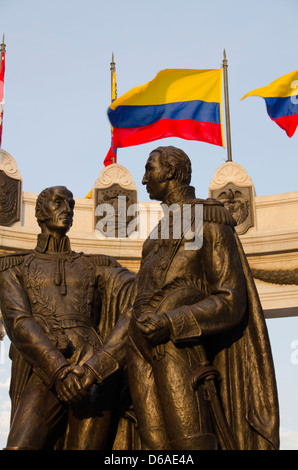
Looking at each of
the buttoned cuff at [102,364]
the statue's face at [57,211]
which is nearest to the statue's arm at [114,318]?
the buttoned cuff at [102,364]

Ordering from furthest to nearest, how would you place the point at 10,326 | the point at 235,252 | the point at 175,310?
the point at 10,326 < the point at 235,252 < the point at 175,310

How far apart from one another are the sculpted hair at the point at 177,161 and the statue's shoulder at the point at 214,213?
0.29m

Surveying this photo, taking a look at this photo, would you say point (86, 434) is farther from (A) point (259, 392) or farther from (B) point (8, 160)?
Answer: (B) point (8, 160)

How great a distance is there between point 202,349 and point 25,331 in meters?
1.25

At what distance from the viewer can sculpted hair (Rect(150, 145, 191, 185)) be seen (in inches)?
210

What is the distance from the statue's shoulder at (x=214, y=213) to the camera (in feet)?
16.5

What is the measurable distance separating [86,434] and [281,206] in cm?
1459

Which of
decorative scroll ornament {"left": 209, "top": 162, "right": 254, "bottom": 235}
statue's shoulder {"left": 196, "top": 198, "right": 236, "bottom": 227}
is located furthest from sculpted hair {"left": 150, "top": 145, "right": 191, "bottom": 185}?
decorative scroll ornament {"left": 209, "top": 162, "right": 254, "bottom": 235}

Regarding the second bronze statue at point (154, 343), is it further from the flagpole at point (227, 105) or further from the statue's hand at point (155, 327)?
the flagpole at point (227, 105)

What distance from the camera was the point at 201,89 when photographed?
19.3 m

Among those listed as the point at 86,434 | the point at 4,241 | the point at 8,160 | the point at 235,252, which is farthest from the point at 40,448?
the point at 8,160

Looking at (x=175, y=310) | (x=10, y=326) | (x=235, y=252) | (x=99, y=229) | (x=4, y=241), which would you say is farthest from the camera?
(x=99, y=229)

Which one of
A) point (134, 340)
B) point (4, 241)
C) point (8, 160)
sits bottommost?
point (134, 340)

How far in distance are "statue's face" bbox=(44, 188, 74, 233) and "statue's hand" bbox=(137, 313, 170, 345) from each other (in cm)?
153
